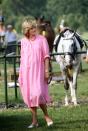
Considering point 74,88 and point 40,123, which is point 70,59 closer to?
point 74,88

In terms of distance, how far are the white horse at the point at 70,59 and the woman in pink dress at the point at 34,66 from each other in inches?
168

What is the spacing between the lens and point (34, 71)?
10281mm

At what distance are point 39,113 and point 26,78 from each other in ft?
7.95

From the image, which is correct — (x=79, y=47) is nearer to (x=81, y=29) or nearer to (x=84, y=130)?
(x=84, y=130)

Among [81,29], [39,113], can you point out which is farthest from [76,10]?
[39,113]


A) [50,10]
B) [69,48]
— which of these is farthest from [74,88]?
[50,10]

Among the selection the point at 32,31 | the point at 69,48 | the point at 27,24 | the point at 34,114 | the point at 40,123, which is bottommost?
the point at 40,123

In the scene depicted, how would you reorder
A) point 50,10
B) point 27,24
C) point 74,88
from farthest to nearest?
point 50,10
point 74,88
point 27,24

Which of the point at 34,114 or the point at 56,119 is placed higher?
the point at 34,114

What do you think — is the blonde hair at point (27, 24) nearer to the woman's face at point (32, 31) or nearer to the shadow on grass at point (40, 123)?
the woman's face at point (32, 31)

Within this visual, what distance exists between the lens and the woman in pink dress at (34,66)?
10219 millimetres

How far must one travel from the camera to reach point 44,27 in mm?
19203

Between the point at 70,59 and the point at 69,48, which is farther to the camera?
the point at 69,48

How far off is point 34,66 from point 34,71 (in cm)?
8
